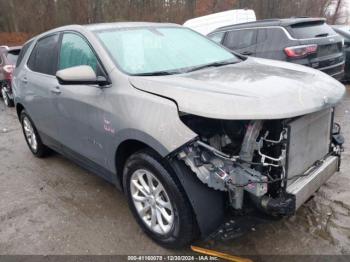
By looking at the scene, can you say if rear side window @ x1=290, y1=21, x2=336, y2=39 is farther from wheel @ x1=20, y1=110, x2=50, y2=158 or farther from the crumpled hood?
wheel @ x1=20, y1=110, x2=50, y2=158

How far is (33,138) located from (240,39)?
15.5 ft

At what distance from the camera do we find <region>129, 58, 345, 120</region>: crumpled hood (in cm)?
211

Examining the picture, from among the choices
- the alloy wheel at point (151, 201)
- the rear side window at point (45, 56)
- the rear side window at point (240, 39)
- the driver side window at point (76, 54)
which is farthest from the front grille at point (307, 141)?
the rear side window at point (240, 39)

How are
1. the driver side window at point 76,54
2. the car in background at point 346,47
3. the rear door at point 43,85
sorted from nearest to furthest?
the driver side window at point 76,54 → the rear door at point 43,85 → the car in background at point 346,47

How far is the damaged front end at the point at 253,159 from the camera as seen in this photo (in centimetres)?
223

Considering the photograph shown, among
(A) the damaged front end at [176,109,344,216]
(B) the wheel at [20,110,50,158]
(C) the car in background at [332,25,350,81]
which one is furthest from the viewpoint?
(C) the car in background at [332,25,350,81]

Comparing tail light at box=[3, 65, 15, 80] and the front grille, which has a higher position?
the front grille

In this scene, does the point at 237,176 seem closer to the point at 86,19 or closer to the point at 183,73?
the point at 183,73

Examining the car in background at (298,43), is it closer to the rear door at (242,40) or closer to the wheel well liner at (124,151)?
the rear door at (242,40)

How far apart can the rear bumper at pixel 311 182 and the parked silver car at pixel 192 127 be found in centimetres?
1

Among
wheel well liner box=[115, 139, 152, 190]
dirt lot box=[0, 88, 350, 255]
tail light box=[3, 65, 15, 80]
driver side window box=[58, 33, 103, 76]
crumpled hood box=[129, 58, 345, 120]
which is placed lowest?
dirt lot box=[0, 88, 350, 255]

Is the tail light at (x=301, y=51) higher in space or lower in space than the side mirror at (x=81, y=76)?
lower

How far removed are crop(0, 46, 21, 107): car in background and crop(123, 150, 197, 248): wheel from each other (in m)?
7.42

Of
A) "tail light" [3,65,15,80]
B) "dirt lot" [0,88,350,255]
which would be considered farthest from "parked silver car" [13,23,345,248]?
"tail light" [3,65,15,80]
